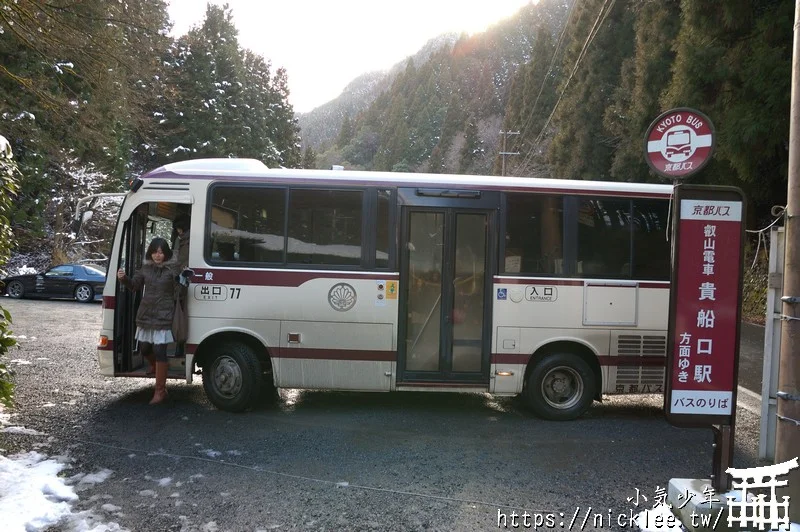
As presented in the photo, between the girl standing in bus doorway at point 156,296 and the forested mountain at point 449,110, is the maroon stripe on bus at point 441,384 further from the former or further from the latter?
the forested mountain at point 449,110

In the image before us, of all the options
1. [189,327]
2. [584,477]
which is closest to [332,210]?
[189,327]

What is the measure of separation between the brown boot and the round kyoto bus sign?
5680 mm

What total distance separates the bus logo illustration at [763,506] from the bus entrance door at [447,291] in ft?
10.3

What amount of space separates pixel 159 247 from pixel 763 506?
626cm

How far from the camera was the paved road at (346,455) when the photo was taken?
14.1 feet

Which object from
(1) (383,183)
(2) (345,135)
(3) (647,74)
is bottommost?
(1) (383,183)

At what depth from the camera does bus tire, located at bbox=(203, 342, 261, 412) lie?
6.73 meters

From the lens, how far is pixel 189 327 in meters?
6.72

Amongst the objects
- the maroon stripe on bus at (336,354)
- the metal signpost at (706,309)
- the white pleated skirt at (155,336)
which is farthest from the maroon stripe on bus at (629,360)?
the white pleated skirt at (155,336)

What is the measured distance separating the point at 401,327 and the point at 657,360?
303cm

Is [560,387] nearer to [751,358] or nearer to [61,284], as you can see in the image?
[751,358]

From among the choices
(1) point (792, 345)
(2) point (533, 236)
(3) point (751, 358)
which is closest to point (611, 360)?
(2) point (533, 236)

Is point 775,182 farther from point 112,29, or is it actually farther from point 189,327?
point 112,29

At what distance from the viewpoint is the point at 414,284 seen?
6793 mm
